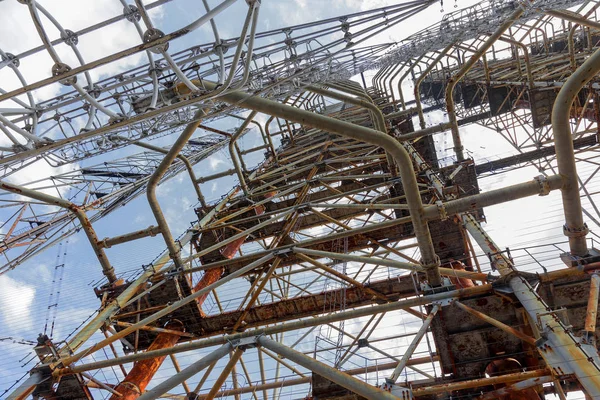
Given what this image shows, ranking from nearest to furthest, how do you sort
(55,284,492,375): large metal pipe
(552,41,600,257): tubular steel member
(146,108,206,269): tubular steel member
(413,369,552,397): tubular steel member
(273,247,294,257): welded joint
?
1. (413,369,552,397): tubular steel member
2. (552,41,600,257): tubular steel member
3. (55,284,492,375): large metal pipe
4. (146,108,206,269): tubular steel member
5. (273,247,294,257): welded joint

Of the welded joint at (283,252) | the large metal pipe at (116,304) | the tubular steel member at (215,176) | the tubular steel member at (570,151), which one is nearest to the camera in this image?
the tubular steel member at (570,151)

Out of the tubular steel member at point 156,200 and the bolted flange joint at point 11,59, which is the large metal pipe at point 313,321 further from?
the bolted flange joint at point 11,59

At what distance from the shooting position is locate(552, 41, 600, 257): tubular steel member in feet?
14.3

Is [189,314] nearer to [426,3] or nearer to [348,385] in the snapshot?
[348,385]

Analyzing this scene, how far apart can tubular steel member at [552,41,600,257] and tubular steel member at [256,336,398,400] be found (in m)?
3.05

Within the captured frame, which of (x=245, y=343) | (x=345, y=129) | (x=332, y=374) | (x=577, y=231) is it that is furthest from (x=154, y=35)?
(x=577, y=231)

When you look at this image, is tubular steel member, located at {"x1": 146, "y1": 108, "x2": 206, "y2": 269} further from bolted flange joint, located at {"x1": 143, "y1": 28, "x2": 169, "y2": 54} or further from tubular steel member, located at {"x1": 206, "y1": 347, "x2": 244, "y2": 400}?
tubular steel member, located at {"x1": 206, "y1": 347, "x2": 244, "y2": 400}

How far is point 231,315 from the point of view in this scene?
7.81 meters

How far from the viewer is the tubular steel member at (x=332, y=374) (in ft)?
13.9

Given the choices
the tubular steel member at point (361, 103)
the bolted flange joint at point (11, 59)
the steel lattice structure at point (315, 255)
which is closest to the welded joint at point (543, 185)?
the steel lattice structure at point (315, 255)

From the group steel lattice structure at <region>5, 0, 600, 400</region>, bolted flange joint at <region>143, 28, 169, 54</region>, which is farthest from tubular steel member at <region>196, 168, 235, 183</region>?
bolted flange joint at <region>143, 28, 169, 54</region>

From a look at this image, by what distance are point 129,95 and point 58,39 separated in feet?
5.54

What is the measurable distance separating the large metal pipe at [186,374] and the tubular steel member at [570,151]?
4529 mm

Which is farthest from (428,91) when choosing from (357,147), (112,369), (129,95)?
(112,369)
